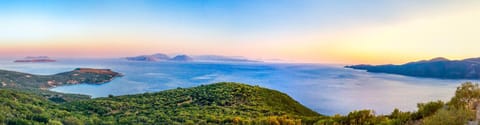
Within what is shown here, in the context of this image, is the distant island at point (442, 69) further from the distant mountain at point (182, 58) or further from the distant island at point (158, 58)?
the distant island at point (158, 58)

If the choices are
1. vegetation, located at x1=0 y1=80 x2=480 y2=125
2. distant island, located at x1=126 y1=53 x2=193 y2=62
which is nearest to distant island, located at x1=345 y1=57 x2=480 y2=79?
vegetation, located at x1=0 y1=80 x2=480 y2=125

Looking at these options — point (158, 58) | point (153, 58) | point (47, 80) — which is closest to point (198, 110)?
point (47, 80)

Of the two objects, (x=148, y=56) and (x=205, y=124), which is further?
(x=148, y=56)

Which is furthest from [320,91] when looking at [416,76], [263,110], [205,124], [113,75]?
[113,75]

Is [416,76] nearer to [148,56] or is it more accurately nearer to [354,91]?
[354,91]

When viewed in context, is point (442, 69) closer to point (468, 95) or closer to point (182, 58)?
point (468, 95)

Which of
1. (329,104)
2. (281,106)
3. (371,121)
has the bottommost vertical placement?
(329,104)

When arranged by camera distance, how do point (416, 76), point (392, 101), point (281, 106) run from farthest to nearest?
point (416, 76) → point (392, 101) → point (281, 106)

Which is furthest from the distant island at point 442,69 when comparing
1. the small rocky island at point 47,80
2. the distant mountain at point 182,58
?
the distant mountain at point 182,58
